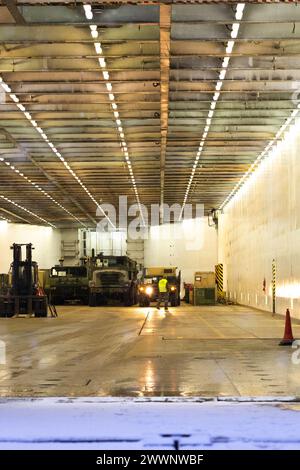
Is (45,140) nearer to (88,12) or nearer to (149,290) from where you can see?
(88,12)

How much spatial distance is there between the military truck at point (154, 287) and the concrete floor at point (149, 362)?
51.0 feet

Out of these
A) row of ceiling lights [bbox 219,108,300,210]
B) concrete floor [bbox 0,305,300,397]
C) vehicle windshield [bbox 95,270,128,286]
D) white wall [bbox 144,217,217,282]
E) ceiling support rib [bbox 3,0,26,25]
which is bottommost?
concrete floor [bbox 0,305,300,397]

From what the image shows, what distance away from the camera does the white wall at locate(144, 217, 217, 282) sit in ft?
157

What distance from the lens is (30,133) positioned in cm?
2230

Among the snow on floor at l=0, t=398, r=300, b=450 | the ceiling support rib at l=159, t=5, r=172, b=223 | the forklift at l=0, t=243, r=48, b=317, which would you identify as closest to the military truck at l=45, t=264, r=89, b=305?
the forklift at l=0, t=243, r=48, b=317

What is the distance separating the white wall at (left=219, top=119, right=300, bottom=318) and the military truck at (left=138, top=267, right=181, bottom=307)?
11.6ft

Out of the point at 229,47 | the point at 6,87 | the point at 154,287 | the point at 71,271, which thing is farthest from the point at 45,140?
the point at 71,271

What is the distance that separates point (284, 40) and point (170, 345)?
7.08 meters

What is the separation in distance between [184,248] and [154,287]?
43.3 feet

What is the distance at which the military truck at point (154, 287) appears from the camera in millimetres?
35875

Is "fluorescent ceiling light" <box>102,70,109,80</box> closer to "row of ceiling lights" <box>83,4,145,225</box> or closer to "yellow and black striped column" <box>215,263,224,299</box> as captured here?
"row of ceiling lights" <box>83,4,145,225</box>

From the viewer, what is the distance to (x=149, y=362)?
1188 centimetres
